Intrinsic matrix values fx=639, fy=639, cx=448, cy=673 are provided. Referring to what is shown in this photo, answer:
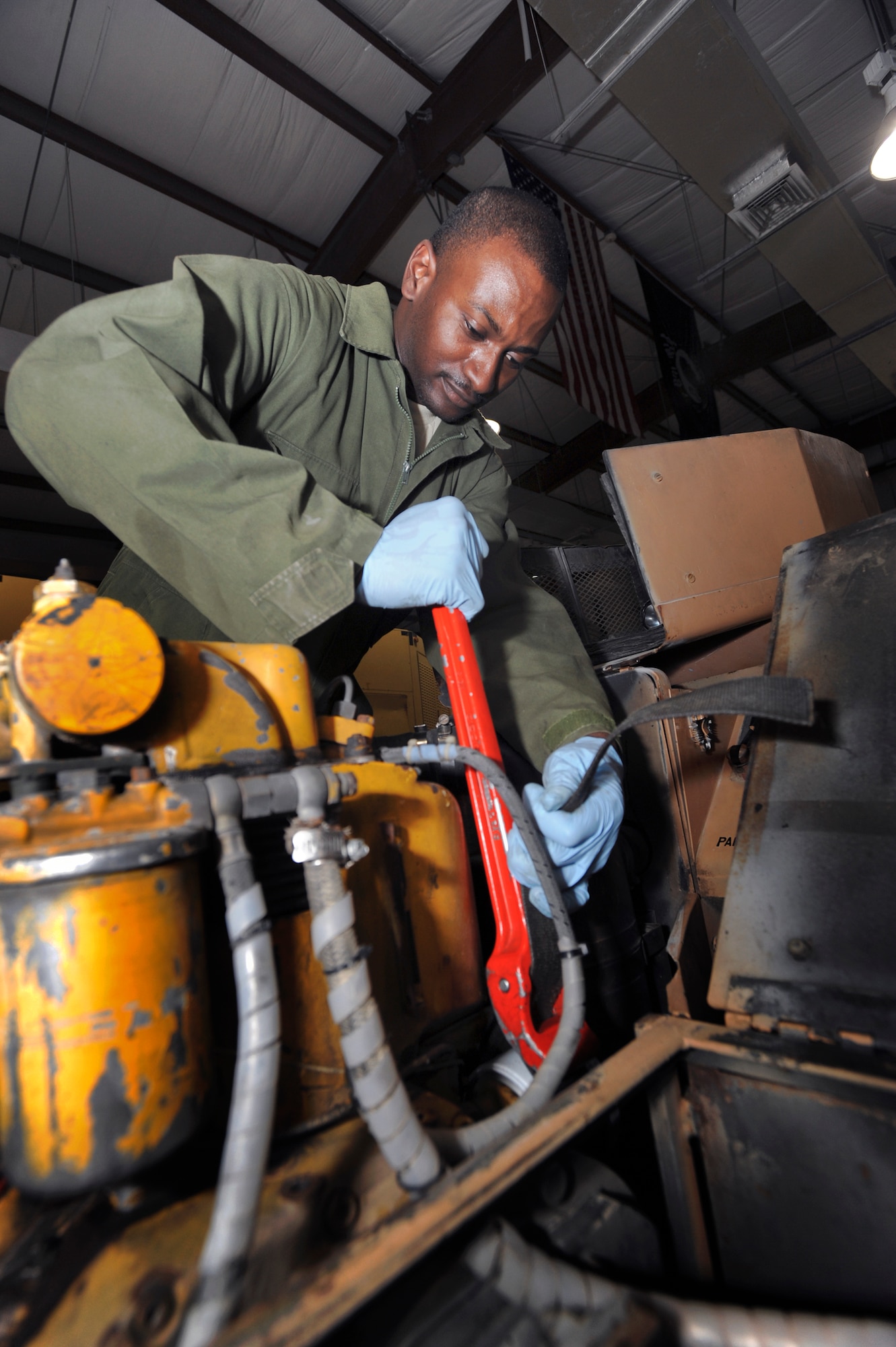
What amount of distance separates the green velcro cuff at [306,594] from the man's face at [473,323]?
2.50 ft

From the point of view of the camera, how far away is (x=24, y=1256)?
0.52 m

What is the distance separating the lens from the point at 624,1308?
485 millimetres

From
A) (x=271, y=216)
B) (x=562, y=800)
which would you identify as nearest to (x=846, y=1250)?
(x=562, y=800)

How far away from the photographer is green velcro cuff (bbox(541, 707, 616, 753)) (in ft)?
4.21

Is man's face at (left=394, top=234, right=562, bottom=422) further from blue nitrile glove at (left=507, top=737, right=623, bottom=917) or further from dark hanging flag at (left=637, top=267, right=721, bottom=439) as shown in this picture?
dark hanging flag at (left=637, top=267, right=721, bottom=439)

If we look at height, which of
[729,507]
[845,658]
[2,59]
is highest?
[2,59]

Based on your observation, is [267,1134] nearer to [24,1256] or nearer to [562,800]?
[24,1256]

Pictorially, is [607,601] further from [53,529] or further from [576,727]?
[53,529]

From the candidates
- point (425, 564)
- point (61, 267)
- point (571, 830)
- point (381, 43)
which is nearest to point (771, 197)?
point (381, 43)

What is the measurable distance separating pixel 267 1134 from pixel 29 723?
0.42 metres

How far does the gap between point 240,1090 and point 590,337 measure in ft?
15.3

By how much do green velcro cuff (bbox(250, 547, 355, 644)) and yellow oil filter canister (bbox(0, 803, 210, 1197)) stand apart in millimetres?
460

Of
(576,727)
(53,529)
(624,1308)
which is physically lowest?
(624,1308)

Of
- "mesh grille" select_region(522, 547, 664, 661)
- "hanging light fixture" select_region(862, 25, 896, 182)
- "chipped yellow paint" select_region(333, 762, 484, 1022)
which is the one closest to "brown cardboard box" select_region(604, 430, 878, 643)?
"mesh grille" select_region(522, 547, 664, 661)
